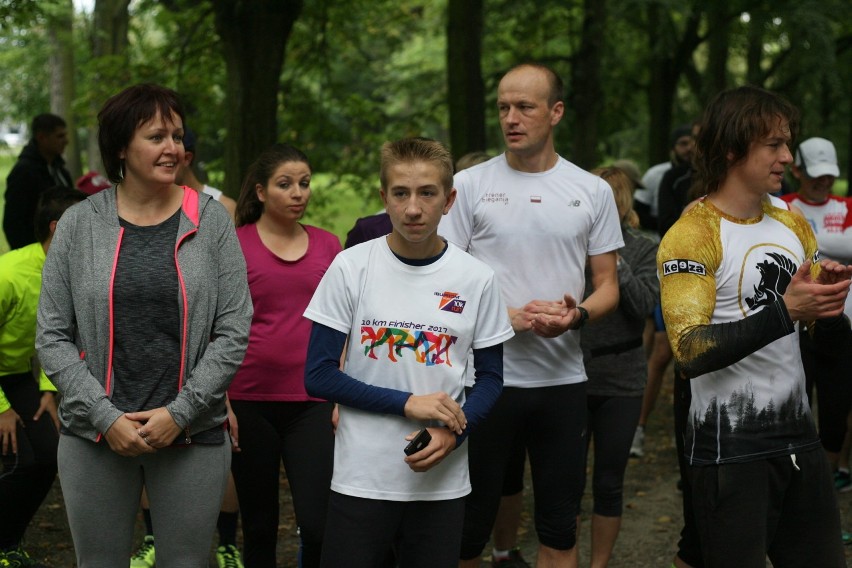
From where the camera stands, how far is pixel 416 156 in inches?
156

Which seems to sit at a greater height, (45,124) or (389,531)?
(45,124)

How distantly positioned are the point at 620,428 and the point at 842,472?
290 cm

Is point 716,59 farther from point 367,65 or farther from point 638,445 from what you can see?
point 638,445

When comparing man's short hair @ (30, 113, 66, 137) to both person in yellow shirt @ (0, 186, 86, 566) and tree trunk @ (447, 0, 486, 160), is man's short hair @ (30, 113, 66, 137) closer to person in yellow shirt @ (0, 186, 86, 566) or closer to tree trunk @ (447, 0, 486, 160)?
person in yellow shirt @ (0, 186, 86, 566)

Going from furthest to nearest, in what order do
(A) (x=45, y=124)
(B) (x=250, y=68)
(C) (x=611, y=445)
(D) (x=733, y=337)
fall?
(B) (x=250, y=68)
(A) (x=45, y=124)
(C) (x=611, y=445)
(D) (x=733, y=337)

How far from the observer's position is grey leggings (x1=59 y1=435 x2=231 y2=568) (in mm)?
3979

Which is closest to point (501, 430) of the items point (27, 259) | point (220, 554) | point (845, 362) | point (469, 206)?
point (469, 206)

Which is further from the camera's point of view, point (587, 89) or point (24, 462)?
point (587, 89)

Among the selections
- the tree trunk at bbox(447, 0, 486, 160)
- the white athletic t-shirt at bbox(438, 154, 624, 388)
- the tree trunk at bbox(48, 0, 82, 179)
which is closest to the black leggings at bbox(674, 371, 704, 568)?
the white athletic t-shirt at bbox(438, 154, 624, 388)

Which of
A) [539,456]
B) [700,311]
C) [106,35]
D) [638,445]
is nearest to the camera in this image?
[700,311]

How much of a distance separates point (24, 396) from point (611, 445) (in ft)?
10.0

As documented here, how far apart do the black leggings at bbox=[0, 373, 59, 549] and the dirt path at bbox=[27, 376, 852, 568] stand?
760mm

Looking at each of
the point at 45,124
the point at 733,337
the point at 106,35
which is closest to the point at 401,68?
the point at 106,35

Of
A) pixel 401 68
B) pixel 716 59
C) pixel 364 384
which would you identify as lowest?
pixel 364 384
